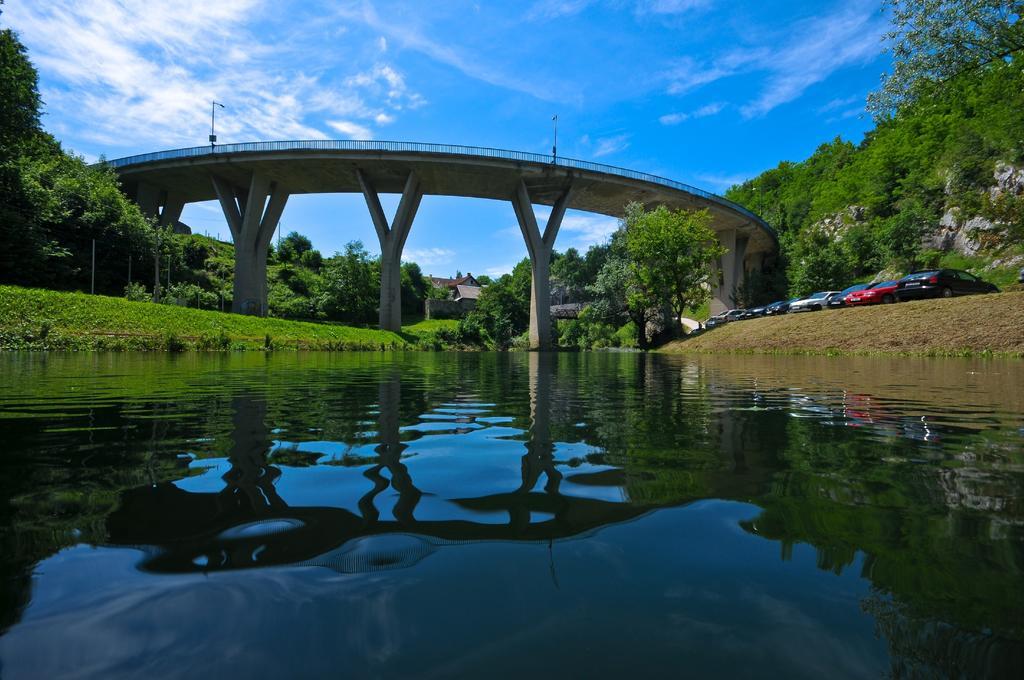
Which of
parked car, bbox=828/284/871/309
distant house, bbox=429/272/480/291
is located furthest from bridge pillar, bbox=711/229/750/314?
distant house, bbox=429/272/480/291

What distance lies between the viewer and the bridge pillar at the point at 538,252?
45.2 meters

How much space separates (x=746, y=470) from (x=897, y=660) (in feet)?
6.32

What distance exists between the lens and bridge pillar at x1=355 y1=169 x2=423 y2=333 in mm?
44125

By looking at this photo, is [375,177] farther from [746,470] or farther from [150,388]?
[746,470]

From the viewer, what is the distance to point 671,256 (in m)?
36.6

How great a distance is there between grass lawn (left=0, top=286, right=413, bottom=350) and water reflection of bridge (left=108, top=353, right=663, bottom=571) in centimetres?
2493

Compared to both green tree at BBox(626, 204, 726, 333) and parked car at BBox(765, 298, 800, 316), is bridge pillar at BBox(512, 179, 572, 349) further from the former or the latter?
parked car at BBox(765, 298, 800, 316)

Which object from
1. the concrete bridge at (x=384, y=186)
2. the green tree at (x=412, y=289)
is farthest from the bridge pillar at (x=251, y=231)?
the green tree at (x=412, y=289)

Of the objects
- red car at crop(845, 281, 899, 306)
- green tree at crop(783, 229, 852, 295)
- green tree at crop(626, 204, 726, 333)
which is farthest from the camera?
green tree at crop(783, 229, 852, 295)

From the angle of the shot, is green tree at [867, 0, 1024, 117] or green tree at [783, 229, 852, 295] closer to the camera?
green tree at [867, 0, 1024, 117]

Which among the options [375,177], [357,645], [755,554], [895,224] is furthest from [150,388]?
[895,224]

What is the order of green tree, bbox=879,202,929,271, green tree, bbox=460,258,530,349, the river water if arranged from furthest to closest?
green tree, bbox=460,258,530,349
green tree, bbox=879,202,929,271
the river water

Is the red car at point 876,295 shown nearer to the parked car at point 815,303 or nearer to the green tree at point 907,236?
the parked car at point 815,303

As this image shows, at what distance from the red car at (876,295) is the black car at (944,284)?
5.19 feet
